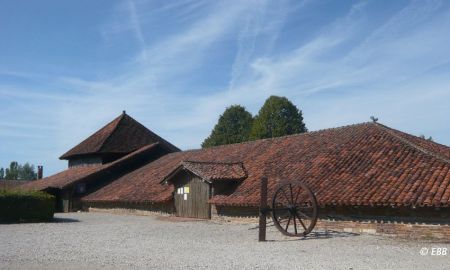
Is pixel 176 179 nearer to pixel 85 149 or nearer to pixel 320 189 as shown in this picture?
pixel 320 189

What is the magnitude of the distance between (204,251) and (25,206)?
14562mm

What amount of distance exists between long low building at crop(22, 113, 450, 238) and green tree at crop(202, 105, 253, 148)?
26.7 m

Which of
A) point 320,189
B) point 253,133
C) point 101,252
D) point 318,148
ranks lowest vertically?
point 101,252

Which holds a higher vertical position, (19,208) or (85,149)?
(85,149)

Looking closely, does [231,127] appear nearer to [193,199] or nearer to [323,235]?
[193,199]

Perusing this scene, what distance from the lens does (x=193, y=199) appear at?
2583 centimetres

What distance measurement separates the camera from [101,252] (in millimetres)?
12867

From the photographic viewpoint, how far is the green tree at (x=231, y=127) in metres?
61.6

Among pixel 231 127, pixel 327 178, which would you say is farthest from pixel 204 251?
pixel 231 127

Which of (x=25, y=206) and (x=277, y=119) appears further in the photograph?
(x=277, y=119)

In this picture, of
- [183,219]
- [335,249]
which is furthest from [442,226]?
[183,219]

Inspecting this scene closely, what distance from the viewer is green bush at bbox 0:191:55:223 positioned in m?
24.0

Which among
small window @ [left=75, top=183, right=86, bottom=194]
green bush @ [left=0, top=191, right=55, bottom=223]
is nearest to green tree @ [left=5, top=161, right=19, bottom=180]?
small window @ [left=75, top=183, right=86, bottom=194]

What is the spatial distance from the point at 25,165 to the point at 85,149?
109595mm
